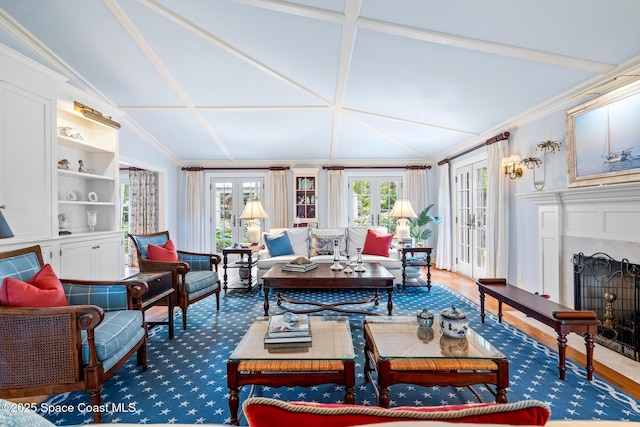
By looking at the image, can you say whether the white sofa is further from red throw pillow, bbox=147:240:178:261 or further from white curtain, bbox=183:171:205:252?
white curtain, bbox=183:171:205:252

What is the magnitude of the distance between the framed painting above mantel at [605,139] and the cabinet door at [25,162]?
16.9ft

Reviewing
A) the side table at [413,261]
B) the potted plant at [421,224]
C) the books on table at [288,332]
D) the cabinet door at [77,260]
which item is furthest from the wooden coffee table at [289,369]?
the potted plant at [421,224]

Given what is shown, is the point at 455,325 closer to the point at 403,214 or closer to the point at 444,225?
the point at 403,214

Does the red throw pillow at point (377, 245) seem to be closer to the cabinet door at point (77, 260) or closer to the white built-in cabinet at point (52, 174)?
the white built-in cabinet at point (52, 174)

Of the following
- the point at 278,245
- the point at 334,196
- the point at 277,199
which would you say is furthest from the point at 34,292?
the point at 334,196

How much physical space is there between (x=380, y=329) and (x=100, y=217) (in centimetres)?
403

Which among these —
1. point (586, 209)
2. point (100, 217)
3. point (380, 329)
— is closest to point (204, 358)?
point (380, 329)

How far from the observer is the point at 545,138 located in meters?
3.51

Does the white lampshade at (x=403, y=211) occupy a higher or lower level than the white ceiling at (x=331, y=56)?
lower

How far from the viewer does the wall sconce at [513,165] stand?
12.6ft

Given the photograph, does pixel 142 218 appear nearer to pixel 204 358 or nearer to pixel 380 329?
pixel 204 358

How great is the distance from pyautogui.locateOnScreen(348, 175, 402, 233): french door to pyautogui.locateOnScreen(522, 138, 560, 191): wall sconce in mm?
3141

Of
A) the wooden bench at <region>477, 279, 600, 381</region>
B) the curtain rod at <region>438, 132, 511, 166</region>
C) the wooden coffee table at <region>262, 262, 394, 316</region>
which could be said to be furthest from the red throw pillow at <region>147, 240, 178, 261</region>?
the curtain rod at <region>438, 132, 511, 166</region>

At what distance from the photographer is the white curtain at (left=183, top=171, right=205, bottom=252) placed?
666cm
